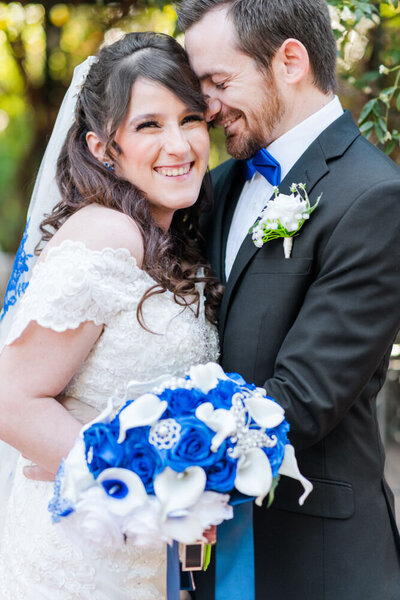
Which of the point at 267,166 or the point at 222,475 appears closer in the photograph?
the point at 222,475

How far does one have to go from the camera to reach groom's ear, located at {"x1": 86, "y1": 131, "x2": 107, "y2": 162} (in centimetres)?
233

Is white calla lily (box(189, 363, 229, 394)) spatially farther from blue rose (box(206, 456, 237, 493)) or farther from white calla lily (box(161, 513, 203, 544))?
white calla lily (box(161, 513, 203, 544))

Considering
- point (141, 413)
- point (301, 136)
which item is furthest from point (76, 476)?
point (301, 136)

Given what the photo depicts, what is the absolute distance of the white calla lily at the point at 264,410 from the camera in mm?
1643

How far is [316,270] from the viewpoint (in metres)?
2.12

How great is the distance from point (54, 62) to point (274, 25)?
3.30m

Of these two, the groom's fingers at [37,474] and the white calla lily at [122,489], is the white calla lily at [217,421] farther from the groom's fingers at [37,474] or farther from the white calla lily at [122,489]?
the groom's fingers at [37,474]

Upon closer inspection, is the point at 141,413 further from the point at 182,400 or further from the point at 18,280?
the point at 18,280

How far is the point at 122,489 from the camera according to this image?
155 centimetres

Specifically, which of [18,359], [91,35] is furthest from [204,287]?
[91,35]

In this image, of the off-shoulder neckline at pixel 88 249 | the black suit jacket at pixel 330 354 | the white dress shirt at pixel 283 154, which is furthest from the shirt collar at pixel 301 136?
the off-shoulder neckline at pixel 88 249

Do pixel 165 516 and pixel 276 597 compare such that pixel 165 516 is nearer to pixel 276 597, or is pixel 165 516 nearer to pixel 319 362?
pixel 319 362

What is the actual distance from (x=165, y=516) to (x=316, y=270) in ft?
3.19

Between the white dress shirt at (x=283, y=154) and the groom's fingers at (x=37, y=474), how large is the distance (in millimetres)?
956
